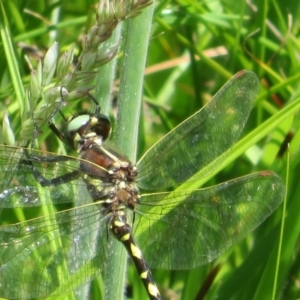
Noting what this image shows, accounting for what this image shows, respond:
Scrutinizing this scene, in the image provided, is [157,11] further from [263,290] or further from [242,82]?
[263,290]

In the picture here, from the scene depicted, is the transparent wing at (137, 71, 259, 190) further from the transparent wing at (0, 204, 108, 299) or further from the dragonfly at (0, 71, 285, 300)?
the transparent wing at (0, 204, 108, 299)

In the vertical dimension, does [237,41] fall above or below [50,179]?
above

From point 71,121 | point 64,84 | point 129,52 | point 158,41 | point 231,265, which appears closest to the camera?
point 64,84

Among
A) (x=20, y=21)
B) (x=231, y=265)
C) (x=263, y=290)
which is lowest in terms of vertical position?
(x=263, y=290)

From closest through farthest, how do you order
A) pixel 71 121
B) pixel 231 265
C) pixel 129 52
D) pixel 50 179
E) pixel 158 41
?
pixel 129 52
pixel 50 179
pixel 71 121
pixel 231 265
pixel 158 41

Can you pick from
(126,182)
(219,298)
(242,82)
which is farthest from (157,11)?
(219,298)

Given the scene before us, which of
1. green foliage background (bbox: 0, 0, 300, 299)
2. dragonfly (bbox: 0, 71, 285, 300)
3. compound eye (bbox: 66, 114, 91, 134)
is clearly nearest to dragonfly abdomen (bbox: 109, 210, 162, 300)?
dragonfly (bbox: 0, 71, 285, 300)

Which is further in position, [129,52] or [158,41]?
[158,41]
